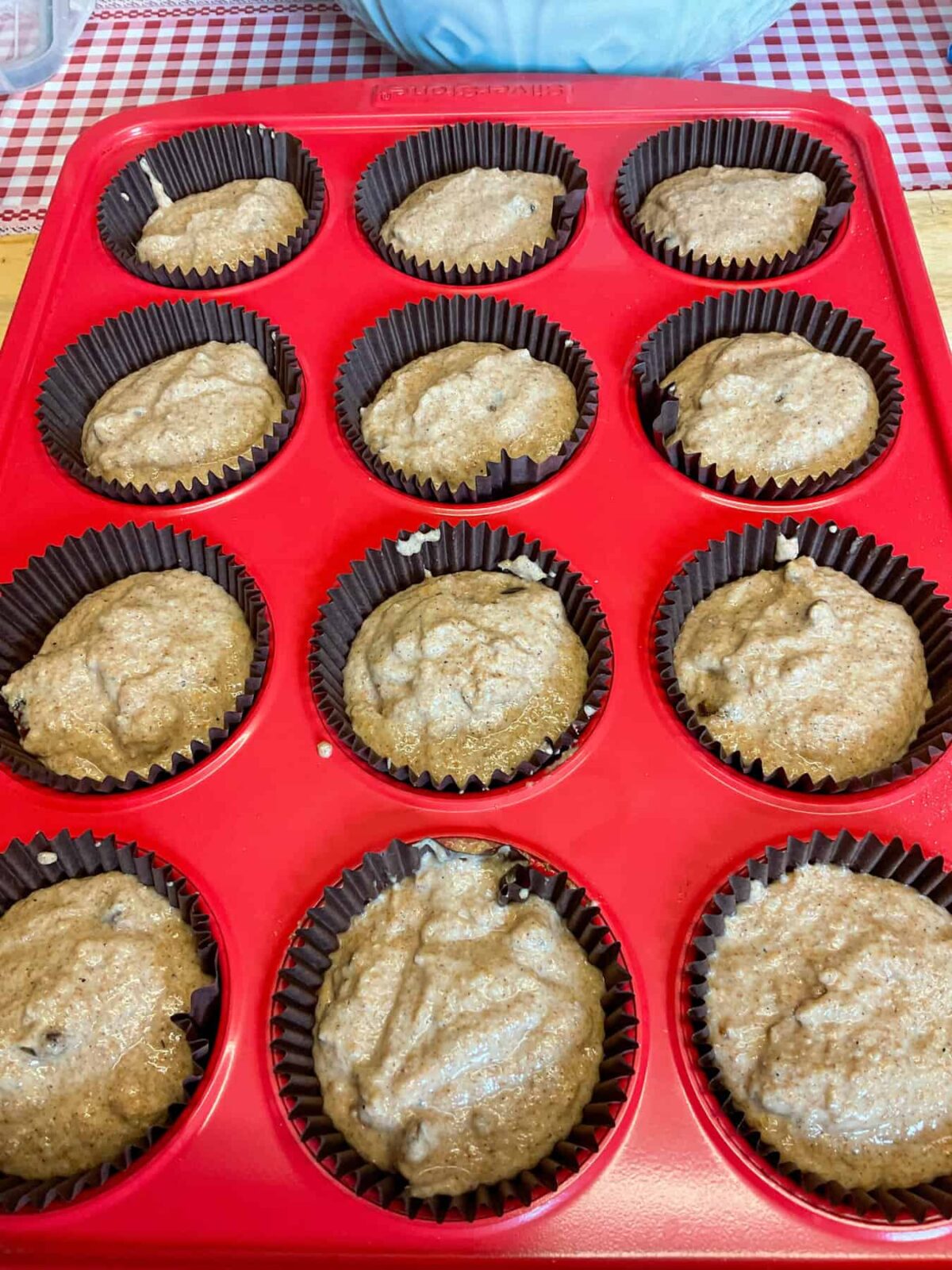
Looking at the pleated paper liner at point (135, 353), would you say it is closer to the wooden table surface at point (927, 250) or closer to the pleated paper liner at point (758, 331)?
the wooden table surface at point (927, 250)

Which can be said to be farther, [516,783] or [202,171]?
[202,171]

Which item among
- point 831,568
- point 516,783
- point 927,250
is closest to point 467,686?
point 516,783

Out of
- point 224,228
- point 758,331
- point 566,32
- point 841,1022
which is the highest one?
point 566,32

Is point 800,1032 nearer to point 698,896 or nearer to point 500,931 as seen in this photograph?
Result: point 698,896

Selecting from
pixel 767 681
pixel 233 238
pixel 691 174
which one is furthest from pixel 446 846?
pixel 691 174

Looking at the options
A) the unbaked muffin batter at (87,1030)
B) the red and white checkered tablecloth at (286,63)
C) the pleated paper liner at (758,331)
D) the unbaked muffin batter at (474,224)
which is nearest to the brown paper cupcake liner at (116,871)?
the unbaked muffin batter at (87,1030)

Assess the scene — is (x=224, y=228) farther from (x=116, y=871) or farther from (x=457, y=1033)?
(x=457, y=1033)

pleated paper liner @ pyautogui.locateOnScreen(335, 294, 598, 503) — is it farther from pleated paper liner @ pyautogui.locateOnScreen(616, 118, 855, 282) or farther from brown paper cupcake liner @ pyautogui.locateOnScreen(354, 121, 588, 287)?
pleated paper liner @ pyautogui.locateOnScreen(616, 118, 855, 282)
